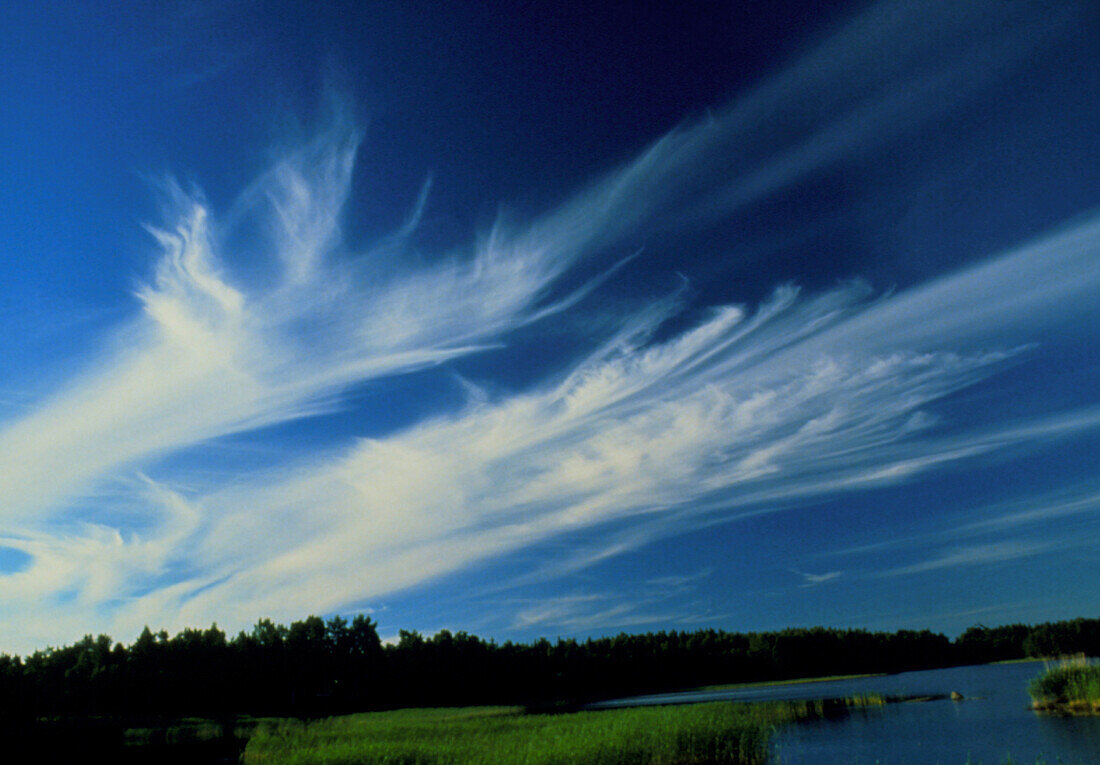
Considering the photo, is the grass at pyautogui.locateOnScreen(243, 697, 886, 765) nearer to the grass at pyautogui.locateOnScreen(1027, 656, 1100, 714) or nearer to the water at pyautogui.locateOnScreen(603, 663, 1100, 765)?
the water at pyautogui.locateOnScreen(603, 663, 1100, 765)

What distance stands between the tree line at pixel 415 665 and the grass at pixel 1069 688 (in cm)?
4817

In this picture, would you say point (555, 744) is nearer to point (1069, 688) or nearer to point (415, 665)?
point (1069, 688)

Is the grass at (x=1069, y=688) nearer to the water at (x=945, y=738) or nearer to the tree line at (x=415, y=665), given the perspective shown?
the water at (x=945, y=738)

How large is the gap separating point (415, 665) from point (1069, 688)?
87.4 m

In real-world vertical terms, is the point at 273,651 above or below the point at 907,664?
above

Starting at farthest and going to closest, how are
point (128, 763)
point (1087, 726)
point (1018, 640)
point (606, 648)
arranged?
point (1018, 640), point (606, 648), point (128, 763), point (1087, 726)

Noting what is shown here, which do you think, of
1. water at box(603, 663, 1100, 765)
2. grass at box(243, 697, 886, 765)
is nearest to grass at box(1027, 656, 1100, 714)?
water at box(603, 663, 1100, 765)

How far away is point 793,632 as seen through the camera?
146625mm

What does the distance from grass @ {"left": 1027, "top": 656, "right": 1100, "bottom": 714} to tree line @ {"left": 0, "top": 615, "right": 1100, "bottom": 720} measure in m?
48.2

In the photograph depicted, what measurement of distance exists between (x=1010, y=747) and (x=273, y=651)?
8673 cm

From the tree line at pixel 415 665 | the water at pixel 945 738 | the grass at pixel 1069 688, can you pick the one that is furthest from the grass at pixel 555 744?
the tree line at pixel 415 665

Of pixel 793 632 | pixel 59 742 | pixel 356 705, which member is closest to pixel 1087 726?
pixel 59 742

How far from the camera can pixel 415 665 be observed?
101938 millimetres

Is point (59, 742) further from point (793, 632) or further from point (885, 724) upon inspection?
point (793, 632)
